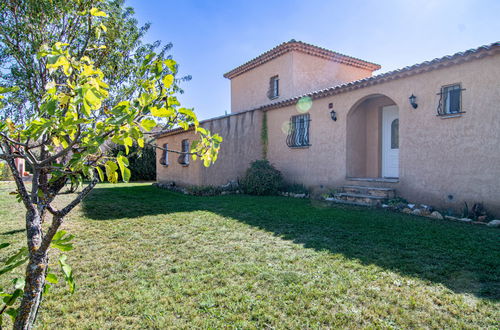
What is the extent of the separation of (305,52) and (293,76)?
5.11 feet

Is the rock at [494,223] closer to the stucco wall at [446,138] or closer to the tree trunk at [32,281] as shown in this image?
the stucco wall at [446,138]

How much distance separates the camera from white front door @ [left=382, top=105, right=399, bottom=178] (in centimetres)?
1042

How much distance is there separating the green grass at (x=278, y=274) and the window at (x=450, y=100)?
2988 millimetres

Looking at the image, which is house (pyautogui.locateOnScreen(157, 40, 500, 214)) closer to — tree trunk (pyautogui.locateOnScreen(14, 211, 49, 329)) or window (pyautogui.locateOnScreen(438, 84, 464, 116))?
window (pyautogui.locateOnScreen(438, 84, 464, 116))

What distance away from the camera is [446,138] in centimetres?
766

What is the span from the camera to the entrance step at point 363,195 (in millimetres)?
8586

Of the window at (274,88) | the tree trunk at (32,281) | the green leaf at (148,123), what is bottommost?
the tree trunk at (32,281)

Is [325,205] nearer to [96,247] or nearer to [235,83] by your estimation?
[96,247]

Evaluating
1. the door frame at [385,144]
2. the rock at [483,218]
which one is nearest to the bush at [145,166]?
the door frame at [385,144]

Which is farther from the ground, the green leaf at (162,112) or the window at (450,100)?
the window at (450,100)

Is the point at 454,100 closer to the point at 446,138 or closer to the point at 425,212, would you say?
the point at 446,138

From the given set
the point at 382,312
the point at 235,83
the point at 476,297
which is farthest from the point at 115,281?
the point at 235,83

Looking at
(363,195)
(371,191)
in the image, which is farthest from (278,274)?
(371,191)

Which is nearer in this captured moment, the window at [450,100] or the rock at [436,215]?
the rock at [436,215]
